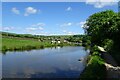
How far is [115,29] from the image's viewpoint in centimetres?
3369

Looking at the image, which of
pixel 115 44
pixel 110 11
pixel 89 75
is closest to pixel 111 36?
pixel 115 44

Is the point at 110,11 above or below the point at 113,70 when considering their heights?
above

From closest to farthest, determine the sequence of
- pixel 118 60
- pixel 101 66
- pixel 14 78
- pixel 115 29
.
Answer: pixel 101 66, pixel 115 29, pixel 14 78, pixel 118 60

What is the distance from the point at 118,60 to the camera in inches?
1506

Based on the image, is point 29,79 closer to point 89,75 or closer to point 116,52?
point 89,75

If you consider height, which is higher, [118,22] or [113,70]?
[118,22]

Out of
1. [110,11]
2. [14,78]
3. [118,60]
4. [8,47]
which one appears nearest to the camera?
[14,78]

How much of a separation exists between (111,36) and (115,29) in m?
1.87

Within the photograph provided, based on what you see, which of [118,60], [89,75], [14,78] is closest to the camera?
[89,75]

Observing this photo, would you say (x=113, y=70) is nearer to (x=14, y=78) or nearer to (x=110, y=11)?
(x=14, y=78)

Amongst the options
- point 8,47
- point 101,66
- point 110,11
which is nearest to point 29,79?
point 101,66

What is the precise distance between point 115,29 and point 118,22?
3.22 ft

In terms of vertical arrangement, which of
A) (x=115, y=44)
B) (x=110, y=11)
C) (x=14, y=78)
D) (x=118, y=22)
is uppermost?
(x=110, y=11)

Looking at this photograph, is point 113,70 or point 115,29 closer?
point 113,70
